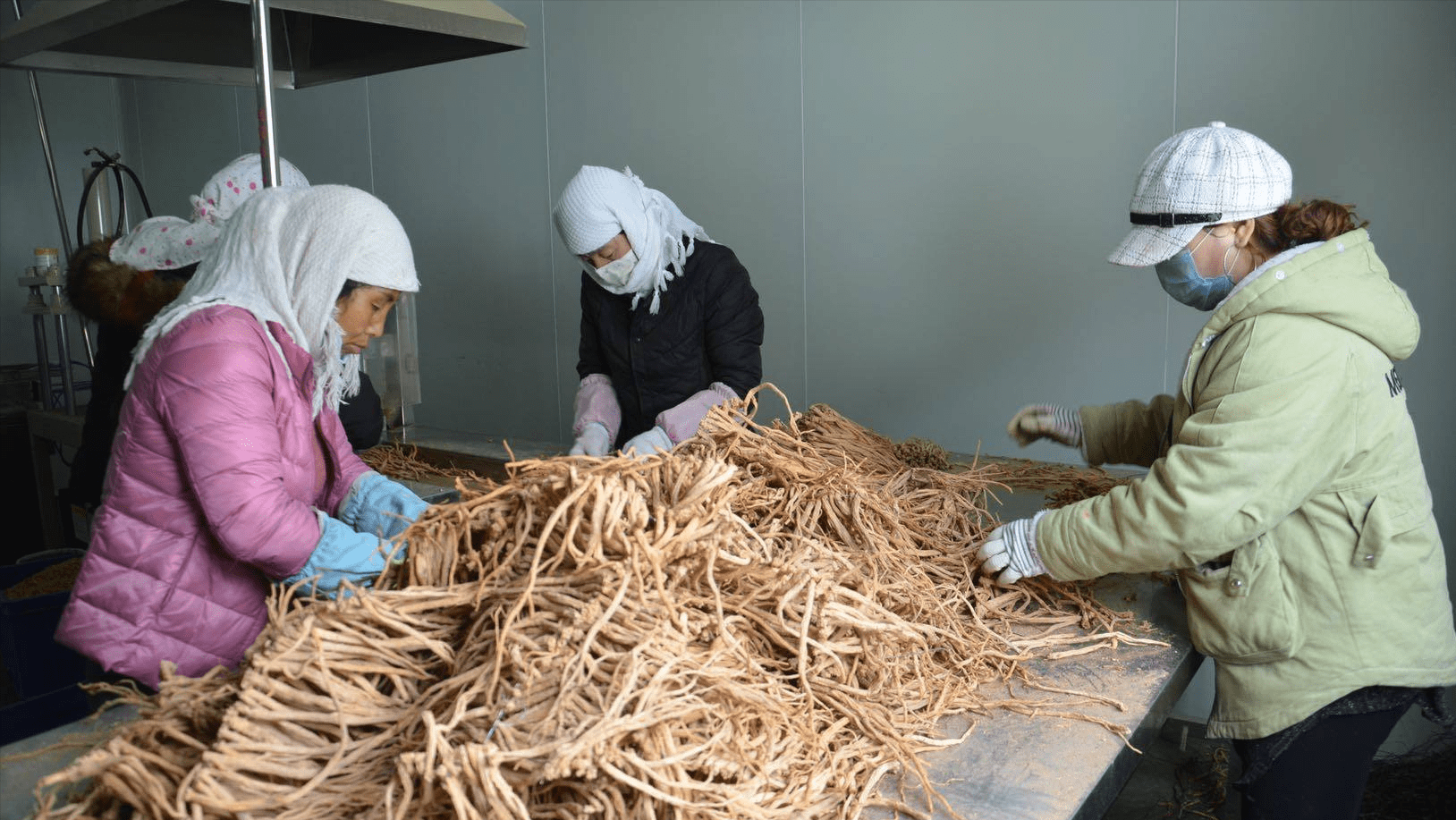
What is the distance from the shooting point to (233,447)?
1.31 meters

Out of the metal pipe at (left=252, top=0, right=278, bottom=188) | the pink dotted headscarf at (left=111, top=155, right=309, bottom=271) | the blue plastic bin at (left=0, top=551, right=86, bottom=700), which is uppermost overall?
the metal pipe at (left=252, top=0, right=278, bottom=188)

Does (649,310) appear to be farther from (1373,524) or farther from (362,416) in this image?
(1373,524)

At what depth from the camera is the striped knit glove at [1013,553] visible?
159 cm

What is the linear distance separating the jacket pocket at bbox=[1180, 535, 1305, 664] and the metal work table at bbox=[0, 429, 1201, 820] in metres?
0.08

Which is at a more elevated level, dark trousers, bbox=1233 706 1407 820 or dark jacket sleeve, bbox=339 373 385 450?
dark jacket sleeve, bbox=339 373 385 450

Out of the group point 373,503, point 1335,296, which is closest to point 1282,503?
point 1335,296

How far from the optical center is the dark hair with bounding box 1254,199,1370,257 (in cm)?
152

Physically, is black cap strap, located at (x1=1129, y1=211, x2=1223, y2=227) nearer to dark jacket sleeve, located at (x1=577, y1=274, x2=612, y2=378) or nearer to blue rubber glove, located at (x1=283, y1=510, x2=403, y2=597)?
blue rubber glove, located at (x1=283, y1=510, x2=403, y2=597)

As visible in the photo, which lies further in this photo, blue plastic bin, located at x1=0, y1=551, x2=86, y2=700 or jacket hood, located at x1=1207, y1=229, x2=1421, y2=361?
blue plastic bin, located at x1=0, y1=551, x2=86, y2=700

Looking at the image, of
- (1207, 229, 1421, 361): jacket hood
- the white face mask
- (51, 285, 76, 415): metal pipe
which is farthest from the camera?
(51, 285, 76, 415): metal pipe

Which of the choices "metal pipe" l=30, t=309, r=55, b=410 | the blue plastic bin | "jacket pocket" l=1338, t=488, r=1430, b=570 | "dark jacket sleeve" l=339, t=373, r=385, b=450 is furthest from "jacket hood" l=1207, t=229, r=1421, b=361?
"metal pipe" l=30, t=309, r=55, b=410

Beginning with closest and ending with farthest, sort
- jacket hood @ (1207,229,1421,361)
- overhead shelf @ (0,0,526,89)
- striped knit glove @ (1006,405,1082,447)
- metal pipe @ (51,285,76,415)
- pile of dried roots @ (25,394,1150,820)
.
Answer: pile of dried roots @ (25,394,1150,820) → jacket hood @ (1207,229,1421,361) → overhead shelf @ (0,0,526,89) → striped knit glove @ (1006,405,1082,447) → metal pipe @ (51,285,76,415)

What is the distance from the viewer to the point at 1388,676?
4.89 ft

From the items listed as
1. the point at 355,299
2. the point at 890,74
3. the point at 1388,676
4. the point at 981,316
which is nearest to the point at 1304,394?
the point at 1388,676
